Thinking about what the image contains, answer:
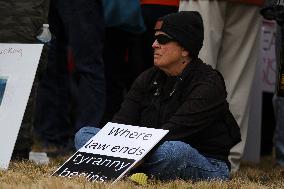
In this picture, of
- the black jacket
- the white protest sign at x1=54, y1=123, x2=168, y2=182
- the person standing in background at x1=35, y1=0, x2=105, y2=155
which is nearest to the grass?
the white protest sign at x1=54, y1=123, x2=168, y2=182

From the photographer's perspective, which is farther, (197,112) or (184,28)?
(184,28)

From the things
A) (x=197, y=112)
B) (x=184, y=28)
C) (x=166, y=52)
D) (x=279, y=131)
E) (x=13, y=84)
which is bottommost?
(x=279, y=131)

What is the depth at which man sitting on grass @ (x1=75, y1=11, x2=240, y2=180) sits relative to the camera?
379 cm

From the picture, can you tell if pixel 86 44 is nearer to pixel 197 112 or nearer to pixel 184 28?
pixel 184 28

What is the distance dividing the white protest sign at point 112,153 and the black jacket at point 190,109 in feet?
0.43

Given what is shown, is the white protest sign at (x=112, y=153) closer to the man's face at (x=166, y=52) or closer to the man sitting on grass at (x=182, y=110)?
the man sitting on grass at (x=182, y=110)

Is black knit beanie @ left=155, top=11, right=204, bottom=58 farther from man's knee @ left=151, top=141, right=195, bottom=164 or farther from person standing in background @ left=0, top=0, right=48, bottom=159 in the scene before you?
person standing in background @ left=0, top=0, right=48, bottom=159

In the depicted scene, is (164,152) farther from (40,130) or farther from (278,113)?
(40,130)

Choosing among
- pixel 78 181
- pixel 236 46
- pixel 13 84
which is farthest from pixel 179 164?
pixel 236 46

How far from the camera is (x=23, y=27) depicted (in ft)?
14.8

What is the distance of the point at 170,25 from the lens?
157 inches

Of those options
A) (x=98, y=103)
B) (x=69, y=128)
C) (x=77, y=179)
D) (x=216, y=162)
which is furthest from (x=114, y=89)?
(x=77, y=179)

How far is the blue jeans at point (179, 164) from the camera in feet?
12.2

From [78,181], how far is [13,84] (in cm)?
100
